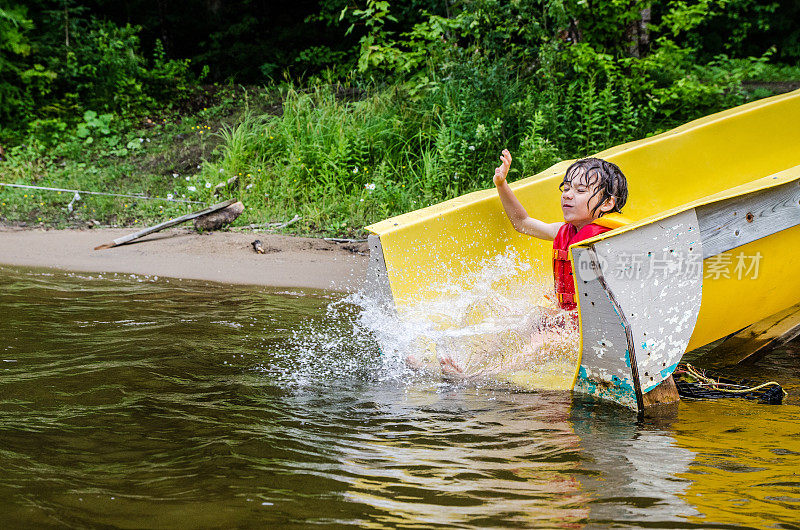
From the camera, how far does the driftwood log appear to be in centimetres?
664

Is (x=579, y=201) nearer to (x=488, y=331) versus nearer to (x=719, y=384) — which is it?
(x=488, y=331)

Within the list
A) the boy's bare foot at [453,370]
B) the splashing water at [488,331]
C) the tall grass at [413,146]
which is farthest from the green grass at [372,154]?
the boy's bare foot at [453,370]

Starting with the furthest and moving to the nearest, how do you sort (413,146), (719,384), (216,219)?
(413,146) < (216,219) < (719,384)

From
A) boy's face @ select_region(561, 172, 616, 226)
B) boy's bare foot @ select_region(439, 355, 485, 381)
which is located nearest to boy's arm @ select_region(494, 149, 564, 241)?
boy's face @ select_region(561, 172, 616, 226)

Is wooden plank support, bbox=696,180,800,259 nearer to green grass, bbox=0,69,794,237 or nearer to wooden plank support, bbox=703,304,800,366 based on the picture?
wooden plank support, bbox=703,304,800,366

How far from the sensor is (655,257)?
109 inches

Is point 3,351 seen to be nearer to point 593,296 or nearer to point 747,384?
point 593,296

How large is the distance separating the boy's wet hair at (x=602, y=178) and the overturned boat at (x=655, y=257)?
0.41 ft

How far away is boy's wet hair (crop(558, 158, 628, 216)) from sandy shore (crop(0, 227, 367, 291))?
7.26 ft

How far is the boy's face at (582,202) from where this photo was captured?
11.6ft

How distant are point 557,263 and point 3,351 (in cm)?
275

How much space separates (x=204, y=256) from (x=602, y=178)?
3592 millimetres

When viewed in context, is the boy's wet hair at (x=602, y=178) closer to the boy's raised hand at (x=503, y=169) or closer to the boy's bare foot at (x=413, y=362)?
the boy's raised hand at (x=503, y=169)

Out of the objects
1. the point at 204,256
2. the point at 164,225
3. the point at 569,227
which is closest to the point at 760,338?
the point at 569,227
